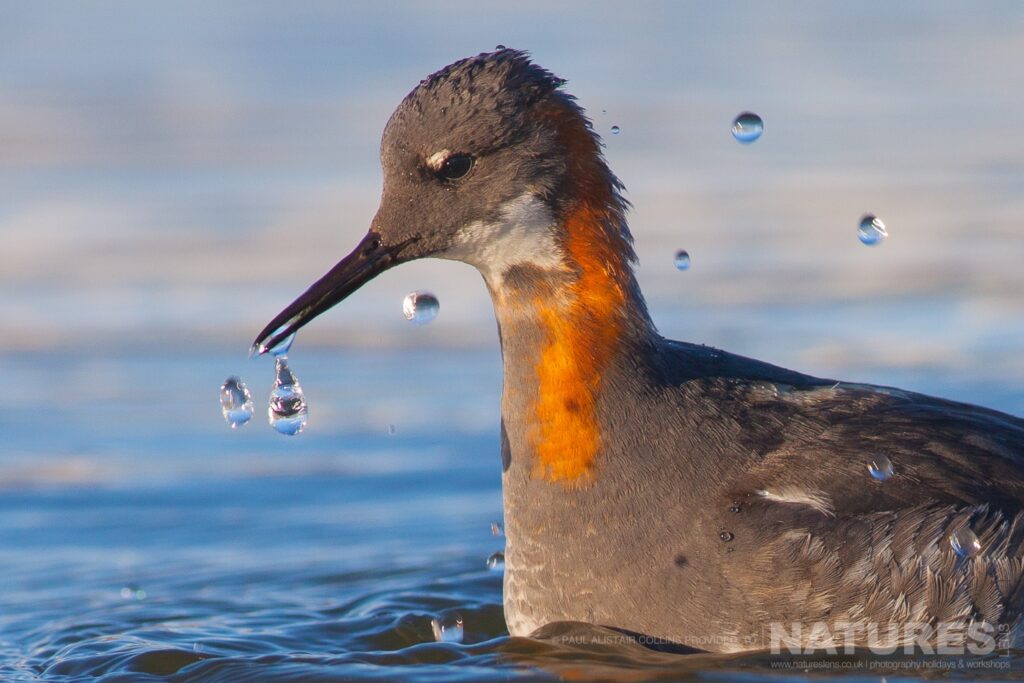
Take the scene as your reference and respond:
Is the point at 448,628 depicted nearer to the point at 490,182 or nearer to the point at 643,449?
the point at 643,449

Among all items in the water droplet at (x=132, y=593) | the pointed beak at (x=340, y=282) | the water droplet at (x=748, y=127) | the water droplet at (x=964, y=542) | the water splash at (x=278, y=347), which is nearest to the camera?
the water droplet at (x=964, y=542)

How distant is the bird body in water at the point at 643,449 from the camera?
23.3ft

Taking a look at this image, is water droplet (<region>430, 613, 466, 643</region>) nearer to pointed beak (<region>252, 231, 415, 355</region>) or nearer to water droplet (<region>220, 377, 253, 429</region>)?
water droplet (<region>220, 377, 253, 429</region>)

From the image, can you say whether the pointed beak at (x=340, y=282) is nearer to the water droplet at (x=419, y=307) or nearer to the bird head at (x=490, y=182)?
the bird head at (x=490, y=182)

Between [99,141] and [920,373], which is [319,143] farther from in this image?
[920,373]

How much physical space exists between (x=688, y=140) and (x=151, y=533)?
23.1 ft

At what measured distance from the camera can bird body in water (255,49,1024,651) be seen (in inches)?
280

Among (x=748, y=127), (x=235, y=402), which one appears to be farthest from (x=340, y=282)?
(x=748, y=127)

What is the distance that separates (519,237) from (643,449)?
1.02m

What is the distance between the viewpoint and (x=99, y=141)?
625 inches

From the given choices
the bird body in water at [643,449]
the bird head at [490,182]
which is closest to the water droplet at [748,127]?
the bird body in water at [643,449]

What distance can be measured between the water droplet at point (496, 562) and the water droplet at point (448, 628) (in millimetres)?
612

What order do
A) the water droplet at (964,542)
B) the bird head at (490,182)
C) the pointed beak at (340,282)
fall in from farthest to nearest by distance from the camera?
the pointed beak at (340,282), the bird head at (490,182), the water droplet at (964,542)

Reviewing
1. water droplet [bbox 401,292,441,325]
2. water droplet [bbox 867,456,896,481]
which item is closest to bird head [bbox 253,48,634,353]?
water droplet [bbox 401,292,441,325]
